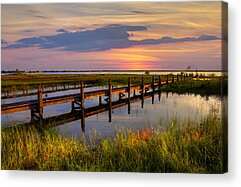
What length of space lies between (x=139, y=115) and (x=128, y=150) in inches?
11.0

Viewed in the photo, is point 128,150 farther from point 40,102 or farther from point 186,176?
point 40,102

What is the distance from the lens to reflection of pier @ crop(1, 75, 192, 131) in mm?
5422

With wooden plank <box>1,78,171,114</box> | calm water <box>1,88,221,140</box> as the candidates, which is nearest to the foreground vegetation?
calm water <box>1,88,221,140</box>

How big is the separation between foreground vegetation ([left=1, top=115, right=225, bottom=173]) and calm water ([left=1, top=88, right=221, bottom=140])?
0.05m

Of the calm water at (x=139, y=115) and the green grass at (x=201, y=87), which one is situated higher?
the green grass at (x=201, y=87)

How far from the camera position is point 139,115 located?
5.34 metres

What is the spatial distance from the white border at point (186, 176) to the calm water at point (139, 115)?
209 millimetres

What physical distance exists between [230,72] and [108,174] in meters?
1.20

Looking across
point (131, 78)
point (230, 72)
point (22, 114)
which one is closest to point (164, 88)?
point (131, 78)

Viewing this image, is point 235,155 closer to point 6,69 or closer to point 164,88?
point 164,88

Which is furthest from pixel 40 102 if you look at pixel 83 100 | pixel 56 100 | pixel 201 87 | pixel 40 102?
pixel 201 87

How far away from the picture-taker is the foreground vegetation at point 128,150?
516 centimetres

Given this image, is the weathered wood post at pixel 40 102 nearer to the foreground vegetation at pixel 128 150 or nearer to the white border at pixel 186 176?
the foreground vegetation at pixel 128 150

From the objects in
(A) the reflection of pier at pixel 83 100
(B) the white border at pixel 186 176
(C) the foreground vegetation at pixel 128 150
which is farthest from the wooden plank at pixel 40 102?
(B) the white border at pixel 186 176
